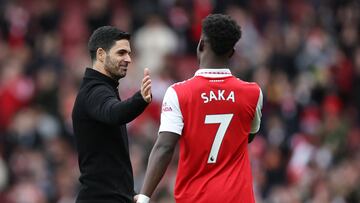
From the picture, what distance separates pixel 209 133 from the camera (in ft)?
30.3

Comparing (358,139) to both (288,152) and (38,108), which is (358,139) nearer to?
(288,152)

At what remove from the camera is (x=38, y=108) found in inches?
772

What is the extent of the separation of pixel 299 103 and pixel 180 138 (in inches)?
386

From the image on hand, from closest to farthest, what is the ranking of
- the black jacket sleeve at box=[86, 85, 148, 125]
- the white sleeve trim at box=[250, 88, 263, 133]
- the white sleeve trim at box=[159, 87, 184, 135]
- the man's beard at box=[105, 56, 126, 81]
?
the black jacket sleeve at box=[86, 85, 148, 125] → the white sleeve trim at box=[159, 87, 184, 135] → the white sleeve trim at box=[250, 88, 263, 133] → the man's beard at box=[105, 56, 126, 81]

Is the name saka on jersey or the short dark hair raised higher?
the short dark hair

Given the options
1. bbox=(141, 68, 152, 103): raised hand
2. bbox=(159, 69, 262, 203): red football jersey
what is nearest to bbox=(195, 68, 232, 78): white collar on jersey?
bbox=(159, 69, 262, 203): red football jersey

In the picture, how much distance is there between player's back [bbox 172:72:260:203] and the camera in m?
9.24

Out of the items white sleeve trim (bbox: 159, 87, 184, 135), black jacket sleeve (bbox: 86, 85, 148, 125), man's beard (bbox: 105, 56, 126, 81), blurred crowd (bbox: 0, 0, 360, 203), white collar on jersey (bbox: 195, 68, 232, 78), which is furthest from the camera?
blurred crowd (bbox: 0, 0, 360, 203)

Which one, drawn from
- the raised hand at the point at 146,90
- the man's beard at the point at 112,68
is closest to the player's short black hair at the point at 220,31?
the raised hand at the point at 146,90

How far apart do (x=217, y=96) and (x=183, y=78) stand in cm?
1056

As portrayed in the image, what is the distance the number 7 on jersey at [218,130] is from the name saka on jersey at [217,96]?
113 mm

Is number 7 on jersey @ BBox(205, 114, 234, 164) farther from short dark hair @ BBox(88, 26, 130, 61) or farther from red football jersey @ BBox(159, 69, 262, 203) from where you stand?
short dark hair @ BBox(88, 26, 130, 61)

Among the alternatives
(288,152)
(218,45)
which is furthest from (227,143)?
(288,152)

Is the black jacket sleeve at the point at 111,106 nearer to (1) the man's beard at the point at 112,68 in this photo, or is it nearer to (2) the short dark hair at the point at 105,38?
(1) the man's beard at the point at 112,68
